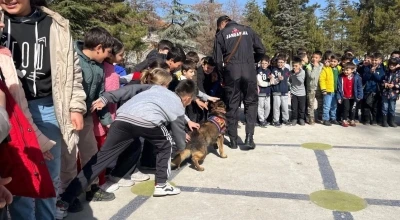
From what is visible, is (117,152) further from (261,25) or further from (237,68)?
(261,25)

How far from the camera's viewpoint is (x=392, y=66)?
301 inches

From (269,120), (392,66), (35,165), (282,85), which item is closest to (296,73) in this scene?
(282,85)

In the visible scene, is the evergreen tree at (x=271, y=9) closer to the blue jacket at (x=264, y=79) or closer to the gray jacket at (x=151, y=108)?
the blue jacket at (x=264, y=79)

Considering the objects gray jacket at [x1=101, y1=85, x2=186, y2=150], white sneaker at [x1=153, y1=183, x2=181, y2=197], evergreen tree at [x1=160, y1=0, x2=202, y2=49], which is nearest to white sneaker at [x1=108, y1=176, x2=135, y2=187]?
white sneaker at [x1=153, y1=183, x2=181, y2=197]

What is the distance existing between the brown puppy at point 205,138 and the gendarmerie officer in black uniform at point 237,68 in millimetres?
387

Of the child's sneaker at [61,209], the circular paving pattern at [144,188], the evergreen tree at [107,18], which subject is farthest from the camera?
the evergreen tree at [107,18]

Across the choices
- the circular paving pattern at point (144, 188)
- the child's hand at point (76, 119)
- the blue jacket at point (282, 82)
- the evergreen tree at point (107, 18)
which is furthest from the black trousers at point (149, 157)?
the evergreen tree at point (107, 18)

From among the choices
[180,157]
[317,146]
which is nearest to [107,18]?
[317,146]

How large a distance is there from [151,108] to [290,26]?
39.3 metres

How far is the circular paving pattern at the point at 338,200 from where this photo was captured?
3697 millimetres

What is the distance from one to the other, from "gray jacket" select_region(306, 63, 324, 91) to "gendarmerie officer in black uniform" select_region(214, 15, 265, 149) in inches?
91.8

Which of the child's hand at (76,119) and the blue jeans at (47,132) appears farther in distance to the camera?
the child's hand at (76,119)

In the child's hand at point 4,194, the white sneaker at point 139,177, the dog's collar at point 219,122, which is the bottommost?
the white sneaker at point 139,177

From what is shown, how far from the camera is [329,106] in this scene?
799cm
